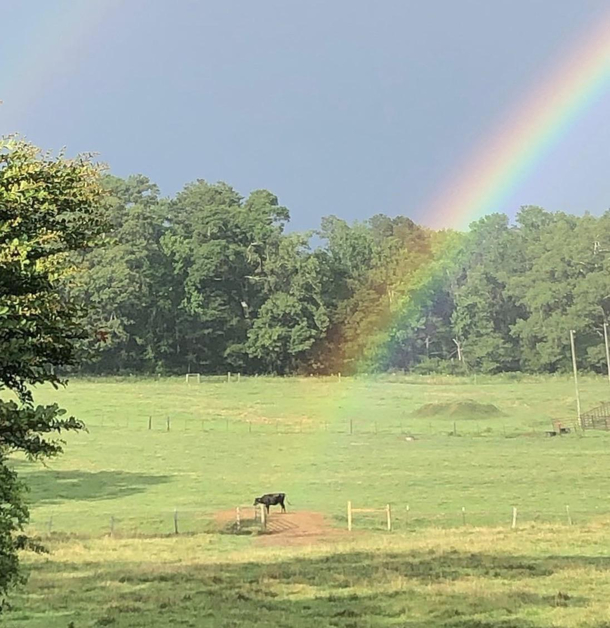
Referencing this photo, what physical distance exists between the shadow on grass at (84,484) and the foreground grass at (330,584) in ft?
37.4

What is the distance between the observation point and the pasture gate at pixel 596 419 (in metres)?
57.4

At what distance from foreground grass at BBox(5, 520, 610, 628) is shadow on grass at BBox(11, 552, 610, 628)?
22mm

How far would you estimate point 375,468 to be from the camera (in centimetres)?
4241

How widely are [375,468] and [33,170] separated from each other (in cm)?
3643

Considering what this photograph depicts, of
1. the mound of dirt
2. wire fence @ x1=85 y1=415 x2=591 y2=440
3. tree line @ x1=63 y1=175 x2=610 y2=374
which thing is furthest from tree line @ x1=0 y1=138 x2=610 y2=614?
the mound of dirt

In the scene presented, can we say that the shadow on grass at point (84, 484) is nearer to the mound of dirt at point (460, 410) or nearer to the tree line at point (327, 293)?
the mound of dirt at point (460, 410)

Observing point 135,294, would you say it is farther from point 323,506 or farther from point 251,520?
point 251,520

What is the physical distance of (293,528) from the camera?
28.3m

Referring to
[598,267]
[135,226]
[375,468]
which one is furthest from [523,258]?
[375,468]

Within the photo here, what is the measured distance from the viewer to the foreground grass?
45.5 ft

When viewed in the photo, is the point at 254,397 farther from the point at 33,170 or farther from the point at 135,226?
the point at 33,170

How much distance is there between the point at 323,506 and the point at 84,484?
1133cm

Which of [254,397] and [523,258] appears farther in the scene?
[523,258]

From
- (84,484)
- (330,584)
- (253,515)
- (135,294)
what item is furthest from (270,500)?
(135,294)
